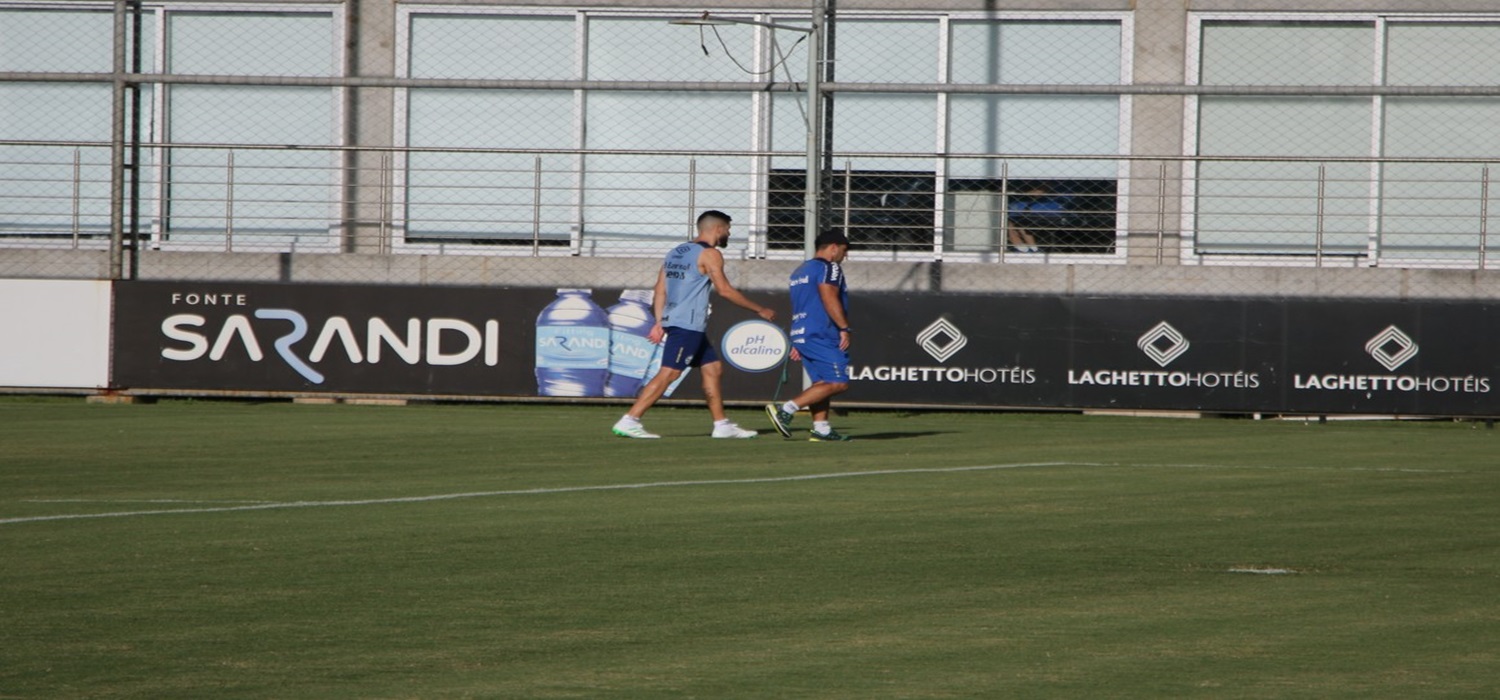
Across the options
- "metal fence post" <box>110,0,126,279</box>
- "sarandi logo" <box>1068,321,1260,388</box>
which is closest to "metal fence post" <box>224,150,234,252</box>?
"metal fence post" <box>110,0,126,279</box>

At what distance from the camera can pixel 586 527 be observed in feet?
25.7

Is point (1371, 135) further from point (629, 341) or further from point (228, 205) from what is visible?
point (228, 205)

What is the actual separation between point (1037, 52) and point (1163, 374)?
482 cm

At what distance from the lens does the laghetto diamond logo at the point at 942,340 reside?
17.0 m

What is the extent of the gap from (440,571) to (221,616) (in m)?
1.08

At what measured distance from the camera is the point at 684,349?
1343 cm

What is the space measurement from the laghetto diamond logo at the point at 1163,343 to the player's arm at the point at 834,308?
4.38m

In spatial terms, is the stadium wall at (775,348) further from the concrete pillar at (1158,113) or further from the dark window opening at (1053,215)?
the concrete pillar at (1158,113)

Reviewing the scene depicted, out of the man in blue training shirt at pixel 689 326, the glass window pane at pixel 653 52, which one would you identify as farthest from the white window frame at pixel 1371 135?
the man in blue training shirt at pixel 689 326

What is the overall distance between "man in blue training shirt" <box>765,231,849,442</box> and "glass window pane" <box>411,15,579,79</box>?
773 cm

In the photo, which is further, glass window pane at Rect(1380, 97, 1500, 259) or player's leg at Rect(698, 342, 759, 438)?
glass window pane at Rect(1380, 97, 1500, 259)

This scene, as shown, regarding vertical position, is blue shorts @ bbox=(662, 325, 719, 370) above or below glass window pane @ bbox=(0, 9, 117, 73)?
below

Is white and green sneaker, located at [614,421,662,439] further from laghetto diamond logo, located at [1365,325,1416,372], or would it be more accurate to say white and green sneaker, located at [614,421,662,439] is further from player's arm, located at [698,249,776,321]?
laghetto diamond logo, located at [1365,325,1416,372]

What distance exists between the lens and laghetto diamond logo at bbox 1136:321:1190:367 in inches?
662
